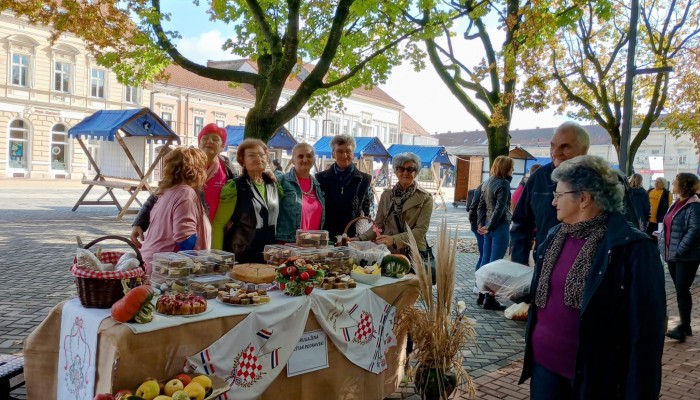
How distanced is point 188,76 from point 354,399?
1562 inches

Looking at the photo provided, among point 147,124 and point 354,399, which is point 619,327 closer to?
point 354,399

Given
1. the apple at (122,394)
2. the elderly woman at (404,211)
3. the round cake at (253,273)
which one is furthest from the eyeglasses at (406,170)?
the apple at (122,394)

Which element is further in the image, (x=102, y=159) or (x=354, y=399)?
(x=102, y=159)

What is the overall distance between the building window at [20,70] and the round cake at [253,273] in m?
32.1

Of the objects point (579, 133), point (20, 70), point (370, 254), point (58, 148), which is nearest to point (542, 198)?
point (579, 133)

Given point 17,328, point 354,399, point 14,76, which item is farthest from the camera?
point 14,76

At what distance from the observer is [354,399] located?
343 cm

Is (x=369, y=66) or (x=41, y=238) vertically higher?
(x=369, y=66)

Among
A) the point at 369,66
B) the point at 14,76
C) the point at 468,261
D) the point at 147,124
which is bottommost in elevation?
the point at 468,261

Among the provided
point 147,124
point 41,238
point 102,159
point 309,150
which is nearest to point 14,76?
point 102,159

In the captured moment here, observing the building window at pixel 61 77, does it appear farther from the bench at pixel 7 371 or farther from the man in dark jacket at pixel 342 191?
the bench at pixel 7 371

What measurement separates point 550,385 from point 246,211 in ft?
7.40

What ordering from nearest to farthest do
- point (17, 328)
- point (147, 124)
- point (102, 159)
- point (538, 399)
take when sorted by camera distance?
1. point (538, 399)
2. point (17, 328)
3. point (147, 124)
4. point (102, 159)

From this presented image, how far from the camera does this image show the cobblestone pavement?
428 cm
